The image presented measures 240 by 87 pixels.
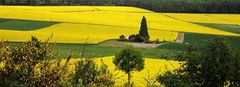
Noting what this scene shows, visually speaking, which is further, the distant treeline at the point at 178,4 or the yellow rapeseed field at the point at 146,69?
the distant treeline at the point at 178,4

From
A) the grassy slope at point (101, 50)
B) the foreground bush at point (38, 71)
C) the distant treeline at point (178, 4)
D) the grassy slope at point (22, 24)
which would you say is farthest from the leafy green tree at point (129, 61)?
the distant treeline at point (178, 4)

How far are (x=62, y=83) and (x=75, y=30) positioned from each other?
5891 cm

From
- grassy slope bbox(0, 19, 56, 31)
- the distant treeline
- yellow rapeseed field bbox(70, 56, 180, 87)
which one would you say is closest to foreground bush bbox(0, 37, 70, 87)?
yellow rapeseed field bbox(70, 56, 180, 87)

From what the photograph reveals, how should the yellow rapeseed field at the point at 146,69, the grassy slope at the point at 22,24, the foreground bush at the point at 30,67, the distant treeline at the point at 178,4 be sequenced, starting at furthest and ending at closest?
1. the distant treeline at the point at 178,4
2. the grassy slope at the point at 22,24
3. the yellow rapeseed field at the point at 146,69
4. the foreground bush at the point at 30,67

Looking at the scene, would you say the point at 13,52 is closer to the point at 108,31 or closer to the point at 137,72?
the point at 137,72

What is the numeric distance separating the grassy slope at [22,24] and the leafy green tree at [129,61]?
32.1 metres

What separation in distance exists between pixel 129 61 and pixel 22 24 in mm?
37291

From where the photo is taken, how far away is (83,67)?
11156mm

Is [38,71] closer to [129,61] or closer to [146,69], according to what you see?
[129,61]

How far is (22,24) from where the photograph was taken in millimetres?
69938

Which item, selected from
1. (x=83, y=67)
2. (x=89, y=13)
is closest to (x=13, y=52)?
(x=83, y=67)

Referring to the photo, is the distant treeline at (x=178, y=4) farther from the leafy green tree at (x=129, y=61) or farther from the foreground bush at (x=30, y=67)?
the foreground bush at (x=30, y=67)

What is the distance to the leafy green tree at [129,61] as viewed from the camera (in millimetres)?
35062

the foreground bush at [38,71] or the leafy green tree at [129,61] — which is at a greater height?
the foreground bush at [38,71]
